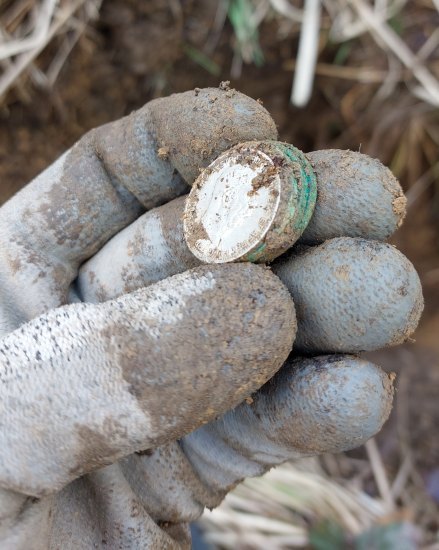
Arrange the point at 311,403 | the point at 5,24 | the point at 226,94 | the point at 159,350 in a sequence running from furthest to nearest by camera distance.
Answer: the point at 5,24
the point at 226,94
the point at 311,403
the point at 159,350

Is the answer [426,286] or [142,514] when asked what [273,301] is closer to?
[142,514]

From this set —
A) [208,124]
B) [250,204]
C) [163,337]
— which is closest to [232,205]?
[250,204]

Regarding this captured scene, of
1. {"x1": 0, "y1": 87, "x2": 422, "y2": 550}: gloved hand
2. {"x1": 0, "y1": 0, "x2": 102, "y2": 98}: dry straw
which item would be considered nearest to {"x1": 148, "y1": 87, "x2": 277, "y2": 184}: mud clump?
{"x1": 0, "y1": 87, "x2": 422, "y2": 550}: gloved hand

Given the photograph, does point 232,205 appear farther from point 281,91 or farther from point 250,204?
point 281,91

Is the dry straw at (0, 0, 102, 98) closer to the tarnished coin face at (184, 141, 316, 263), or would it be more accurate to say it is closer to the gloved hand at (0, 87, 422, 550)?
the gloved hand at (0, 87, 422, 550)

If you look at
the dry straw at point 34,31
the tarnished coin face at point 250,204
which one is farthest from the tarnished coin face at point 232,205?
the dry straw at point 34,31

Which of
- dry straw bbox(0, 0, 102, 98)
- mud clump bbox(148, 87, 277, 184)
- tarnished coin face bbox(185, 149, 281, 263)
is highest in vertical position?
dry straw bbox(0, 0, 102, 98)

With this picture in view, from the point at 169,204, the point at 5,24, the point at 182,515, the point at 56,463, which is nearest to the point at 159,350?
the point at 56,463
